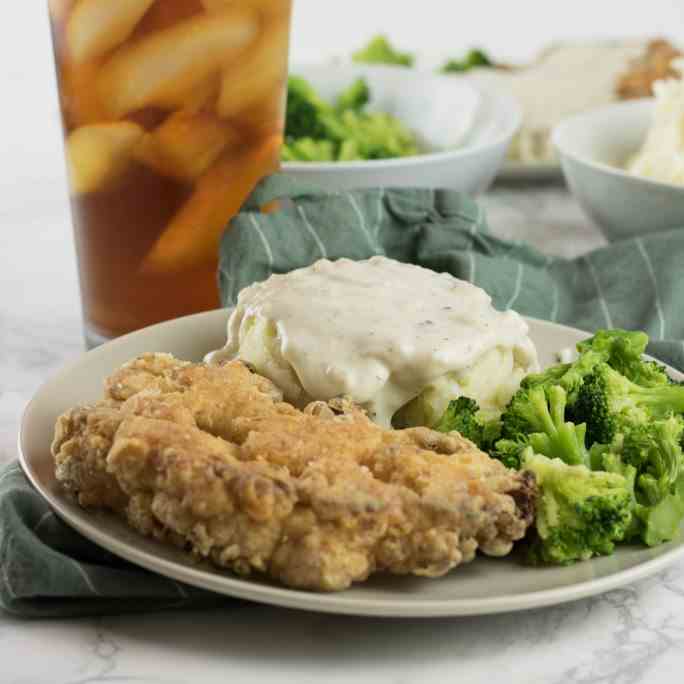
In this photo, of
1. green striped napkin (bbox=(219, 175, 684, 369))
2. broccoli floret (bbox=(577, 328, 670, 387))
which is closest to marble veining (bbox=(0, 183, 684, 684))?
broccoli floret (bbox=(577, 328, 670, 387))

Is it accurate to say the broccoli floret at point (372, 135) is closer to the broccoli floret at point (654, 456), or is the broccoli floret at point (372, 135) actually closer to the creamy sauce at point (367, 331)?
the creamy sauce at point (367, 331)

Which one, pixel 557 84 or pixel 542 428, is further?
pixel 557 84

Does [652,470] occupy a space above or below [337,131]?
above

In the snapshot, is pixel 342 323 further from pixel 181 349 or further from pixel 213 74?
pixel 213 74

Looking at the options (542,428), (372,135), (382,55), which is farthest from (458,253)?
(382,55)

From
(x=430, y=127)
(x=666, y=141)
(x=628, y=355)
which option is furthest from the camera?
(x=430, y=127)

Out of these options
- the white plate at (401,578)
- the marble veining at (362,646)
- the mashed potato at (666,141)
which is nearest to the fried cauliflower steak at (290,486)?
the white plate at (401,578)

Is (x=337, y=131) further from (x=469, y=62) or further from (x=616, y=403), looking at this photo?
(x=616, y=403)
